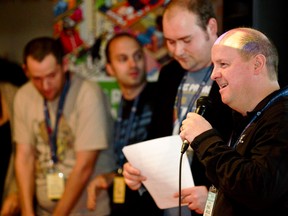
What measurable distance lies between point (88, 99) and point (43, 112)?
27 centimetres

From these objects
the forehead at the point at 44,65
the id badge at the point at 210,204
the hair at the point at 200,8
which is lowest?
the id badge at the point at 210,204

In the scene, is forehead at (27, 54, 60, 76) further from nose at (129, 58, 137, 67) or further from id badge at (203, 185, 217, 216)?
id badge at (203, 185, 217, 216)

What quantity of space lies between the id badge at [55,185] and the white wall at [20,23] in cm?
153

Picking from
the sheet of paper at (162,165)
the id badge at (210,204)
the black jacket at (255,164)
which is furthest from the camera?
the sheet of paper at (162,165)

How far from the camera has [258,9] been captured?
2531 mm

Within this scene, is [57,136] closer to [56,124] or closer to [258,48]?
[56,124]

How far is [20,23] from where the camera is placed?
14.5ft

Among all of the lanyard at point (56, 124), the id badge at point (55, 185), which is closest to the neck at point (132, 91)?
the lanyard at point (56, 124)

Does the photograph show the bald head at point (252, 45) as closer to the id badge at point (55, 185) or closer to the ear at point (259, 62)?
the ear at point (259, 62)

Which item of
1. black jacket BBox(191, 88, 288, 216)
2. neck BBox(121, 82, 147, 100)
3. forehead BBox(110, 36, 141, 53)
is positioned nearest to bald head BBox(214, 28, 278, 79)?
black jacket BBox(191, 88, 288, 216)

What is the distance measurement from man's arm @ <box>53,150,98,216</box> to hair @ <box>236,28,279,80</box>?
1.53 metres

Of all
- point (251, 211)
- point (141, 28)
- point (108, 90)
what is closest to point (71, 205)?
point (108, 90)

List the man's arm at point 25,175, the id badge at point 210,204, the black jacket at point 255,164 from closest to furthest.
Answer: the black jacket at point 255,164, the id badge at point 210,204, the man's arm at point 25,175

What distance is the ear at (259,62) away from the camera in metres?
1.59
